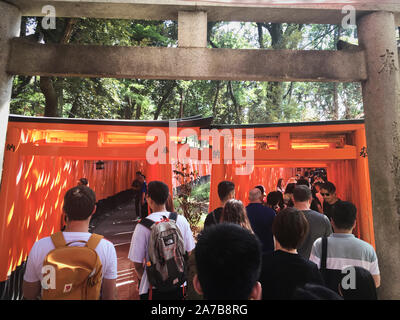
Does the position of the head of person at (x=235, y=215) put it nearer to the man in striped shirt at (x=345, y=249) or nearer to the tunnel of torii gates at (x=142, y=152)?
the man in striped shirt at (x=345, y=249)

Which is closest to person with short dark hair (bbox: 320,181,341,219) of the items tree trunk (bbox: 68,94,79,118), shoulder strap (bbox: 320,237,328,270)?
shoulder strap (bbox: 320,237,328,270)

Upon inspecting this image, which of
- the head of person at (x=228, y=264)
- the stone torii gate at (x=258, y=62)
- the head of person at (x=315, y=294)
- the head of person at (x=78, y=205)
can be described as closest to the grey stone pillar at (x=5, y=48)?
the stone torii gate at (x=258, y=62)

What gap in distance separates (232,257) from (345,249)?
1.56 m

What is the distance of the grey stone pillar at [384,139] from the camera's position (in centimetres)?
296

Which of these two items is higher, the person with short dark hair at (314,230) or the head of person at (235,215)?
the head of person at (235,215)

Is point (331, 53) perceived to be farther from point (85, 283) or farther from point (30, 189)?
point (30, 189)

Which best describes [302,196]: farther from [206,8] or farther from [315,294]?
[206,8]

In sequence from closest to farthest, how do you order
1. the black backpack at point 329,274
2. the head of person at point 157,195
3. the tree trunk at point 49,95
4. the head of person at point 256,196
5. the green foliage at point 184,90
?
1. the black backpack at point 329,274
2. the head of person at point 157,195
3. the head of person at point 256,196
4. the tree trunk at point 49,95
5. the green foliage at point 184,90

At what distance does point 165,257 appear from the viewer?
7.24 ft

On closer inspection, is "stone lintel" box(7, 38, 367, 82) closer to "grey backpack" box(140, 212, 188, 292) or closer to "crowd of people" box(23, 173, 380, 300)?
"crowd of people" box(23, 173, 380, 300)

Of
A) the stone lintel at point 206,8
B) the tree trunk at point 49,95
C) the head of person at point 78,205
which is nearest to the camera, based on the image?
the head of person at point 78,205

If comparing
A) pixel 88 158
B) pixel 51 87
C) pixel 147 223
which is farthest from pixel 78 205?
pixel 51 87

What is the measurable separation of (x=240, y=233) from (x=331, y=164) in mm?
7485

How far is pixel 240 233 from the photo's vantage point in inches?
44.6
